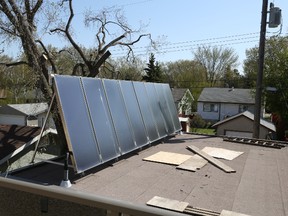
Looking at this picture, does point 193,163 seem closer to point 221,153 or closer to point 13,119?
point 221,153

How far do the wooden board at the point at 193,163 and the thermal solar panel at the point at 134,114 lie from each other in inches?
38.1

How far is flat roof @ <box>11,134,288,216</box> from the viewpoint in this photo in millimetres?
3188

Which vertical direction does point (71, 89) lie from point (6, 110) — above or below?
above

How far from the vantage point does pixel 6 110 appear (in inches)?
1125

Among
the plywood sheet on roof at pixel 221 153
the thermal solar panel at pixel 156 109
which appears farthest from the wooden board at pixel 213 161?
the thermal solar panel at pixel 156 109

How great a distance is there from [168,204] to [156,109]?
381 cm

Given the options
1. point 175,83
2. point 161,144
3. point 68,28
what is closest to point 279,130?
point 68,28

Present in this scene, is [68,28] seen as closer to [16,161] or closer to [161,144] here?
[16,161]

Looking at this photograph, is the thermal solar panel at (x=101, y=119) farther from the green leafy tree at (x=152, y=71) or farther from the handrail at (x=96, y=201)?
the green leafy tree at (x=152, y=71)

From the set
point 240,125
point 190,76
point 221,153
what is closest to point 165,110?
point 221,153

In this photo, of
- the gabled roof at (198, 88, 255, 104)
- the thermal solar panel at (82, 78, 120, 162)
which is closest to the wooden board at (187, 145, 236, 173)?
Answer: the thermal solar panel at (82, 78, 120, 162)

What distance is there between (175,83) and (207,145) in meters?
41.9

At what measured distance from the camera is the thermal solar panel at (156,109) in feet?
21.2

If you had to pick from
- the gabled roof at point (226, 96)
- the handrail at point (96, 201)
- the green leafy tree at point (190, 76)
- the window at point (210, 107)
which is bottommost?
the window at point (210, 107)
